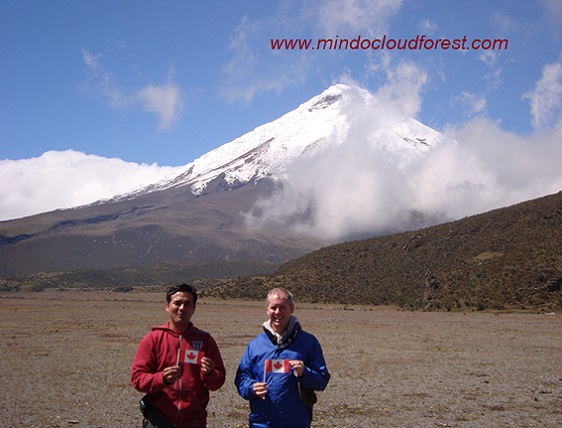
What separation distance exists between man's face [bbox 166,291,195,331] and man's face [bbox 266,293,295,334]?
0.64m

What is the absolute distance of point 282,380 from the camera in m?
4.77

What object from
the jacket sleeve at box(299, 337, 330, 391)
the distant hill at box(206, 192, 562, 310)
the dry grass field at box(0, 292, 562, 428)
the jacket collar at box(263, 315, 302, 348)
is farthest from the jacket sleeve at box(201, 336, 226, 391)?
the distant hill at box(206, 192, 562, 310)

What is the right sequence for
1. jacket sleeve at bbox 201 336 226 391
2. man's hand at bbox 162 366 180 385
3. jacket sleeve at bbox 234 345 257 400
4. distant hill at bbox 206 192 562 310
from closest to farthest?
1. man's hand at bbox 162 366 180 385
2. jacket sleeve at bbox 201 336 226 391
3. jacket sleeve at bbox 234 345 257 400
4. distant hill at bbox 206 192 562 310

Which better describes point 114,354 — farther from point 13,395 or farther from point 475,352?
point 475,352

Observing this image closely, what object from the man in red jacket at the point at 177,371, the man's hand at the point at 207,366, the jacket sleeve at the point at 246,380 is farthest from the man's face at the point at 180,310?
the jacket sleeve at the point at 246,380

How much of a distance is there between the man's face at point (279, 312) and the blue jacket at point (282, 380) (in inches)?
3.4

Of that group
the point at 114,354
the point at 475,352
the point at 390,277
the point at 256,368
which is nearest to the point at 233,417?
the point at 256,368

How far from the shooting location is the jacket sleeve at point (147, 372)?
452cm

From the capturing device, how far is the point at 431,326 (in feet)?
102

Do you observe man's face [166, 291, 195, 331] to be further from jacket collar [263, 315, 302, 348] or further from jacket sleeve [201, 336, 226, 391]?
jacket collar [263, 315, 302, 348]

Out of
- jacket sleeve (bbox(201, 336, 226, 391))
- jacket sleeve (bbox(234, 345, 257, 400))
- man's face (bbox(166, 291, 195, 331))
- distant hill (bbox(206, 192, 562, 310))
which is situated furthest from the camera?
distant hill (bbox(206, 192, 562, 310))

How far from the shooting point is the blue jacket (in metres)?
4.76

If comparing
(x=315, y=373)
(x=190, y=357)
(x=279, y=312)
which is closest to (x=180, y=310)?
(x=190, y=357)

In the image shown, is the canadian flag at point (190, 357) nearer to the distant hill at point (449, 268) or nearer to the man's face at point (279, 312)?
the man's face at point (279, 312)
